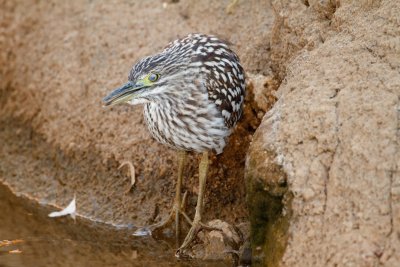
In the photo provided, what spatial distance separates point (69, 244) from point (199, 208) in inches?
45.6

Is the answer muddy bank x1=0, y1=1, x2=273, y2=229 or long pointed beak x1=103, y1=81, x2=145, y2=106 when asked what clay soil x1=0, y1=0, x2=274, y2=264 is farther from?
long pointed beak x1=103, y1=81, x2=145, y2=106

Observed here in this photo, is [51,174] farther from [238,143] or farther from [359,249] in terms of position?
[359,249]

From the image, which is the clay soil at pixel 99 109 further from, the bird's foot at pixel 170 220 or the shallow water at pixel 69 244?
the shallow water at pixel 69 244

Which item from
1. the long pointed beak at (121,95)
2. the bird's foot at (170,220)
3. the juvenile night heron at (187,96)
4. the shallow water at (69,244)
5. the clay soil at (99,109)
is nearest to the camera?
the long pointed beak at (121,95)

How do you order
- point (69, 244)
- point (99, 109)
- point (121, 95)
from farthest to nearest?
point (99, 109)
point (69, 244)
point (121, 95)

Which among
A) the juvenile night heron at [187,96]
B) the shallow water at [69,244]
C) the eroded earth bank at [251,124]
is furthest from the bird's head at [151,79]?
the shallow water at [69,244]

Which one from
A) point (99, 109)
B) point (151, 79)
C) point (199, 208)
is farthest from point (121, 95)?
point (99, 109)

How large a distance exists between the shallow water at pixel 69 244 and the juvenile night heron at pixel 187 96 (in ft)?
1.18

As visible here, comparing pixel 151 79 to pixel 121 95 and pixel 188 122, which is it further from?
pixel 188 122

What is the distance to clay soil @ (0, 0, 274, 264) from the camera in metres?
7.14

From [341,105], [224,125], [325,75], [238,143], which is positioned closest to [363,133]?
[341,105]

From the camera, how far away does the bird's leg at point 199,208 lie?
650 cm

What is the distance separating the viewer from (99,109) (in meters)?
7.84

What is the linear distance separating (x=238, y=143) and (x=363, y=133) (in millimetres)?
1841
